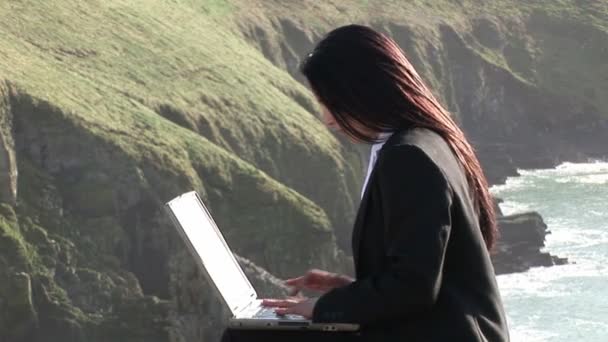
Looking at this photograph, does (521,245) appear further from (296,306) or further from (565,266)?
(296,306)

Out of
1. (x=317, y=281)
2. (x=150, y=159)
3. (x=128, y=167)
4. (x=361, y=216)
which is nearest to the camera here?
(x=361, y=216)

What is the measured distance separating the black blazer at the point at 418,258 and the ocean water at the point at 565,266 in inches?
1754

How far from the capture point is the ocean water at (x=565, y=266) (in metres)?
50.4

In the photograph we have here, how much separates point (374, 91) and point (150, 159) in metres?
42.0

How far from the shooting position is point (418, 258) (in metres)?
4.02

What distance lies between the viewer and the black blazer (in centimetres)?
403

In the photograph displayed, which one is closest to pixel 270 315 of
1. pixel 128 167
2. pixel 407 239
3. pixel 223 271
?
pixel 223 271

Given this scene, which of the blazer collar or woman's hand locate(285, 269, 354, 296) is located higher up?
the blazer collar

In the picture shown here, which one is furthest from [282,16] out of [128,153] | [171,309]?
[171,309]

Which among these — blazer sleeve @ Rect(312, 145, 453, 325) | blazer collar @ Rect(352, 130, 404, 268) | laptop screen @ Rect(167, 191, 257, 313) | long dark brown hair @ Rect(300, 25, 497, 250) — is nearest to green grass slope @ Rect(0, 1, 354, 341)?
laptop screen @ Rect(167, 191, 257, 313)

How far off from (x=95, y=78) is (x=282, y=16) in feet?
77.2

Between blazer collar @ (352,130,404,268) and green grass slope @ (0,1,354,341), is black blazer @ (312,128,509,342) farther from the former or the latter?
green grass slope @ (0,1,354,341)

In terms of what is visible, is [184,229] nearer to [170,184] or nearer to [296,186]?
[170,184]

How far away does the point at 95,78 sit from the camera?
2023 inches
